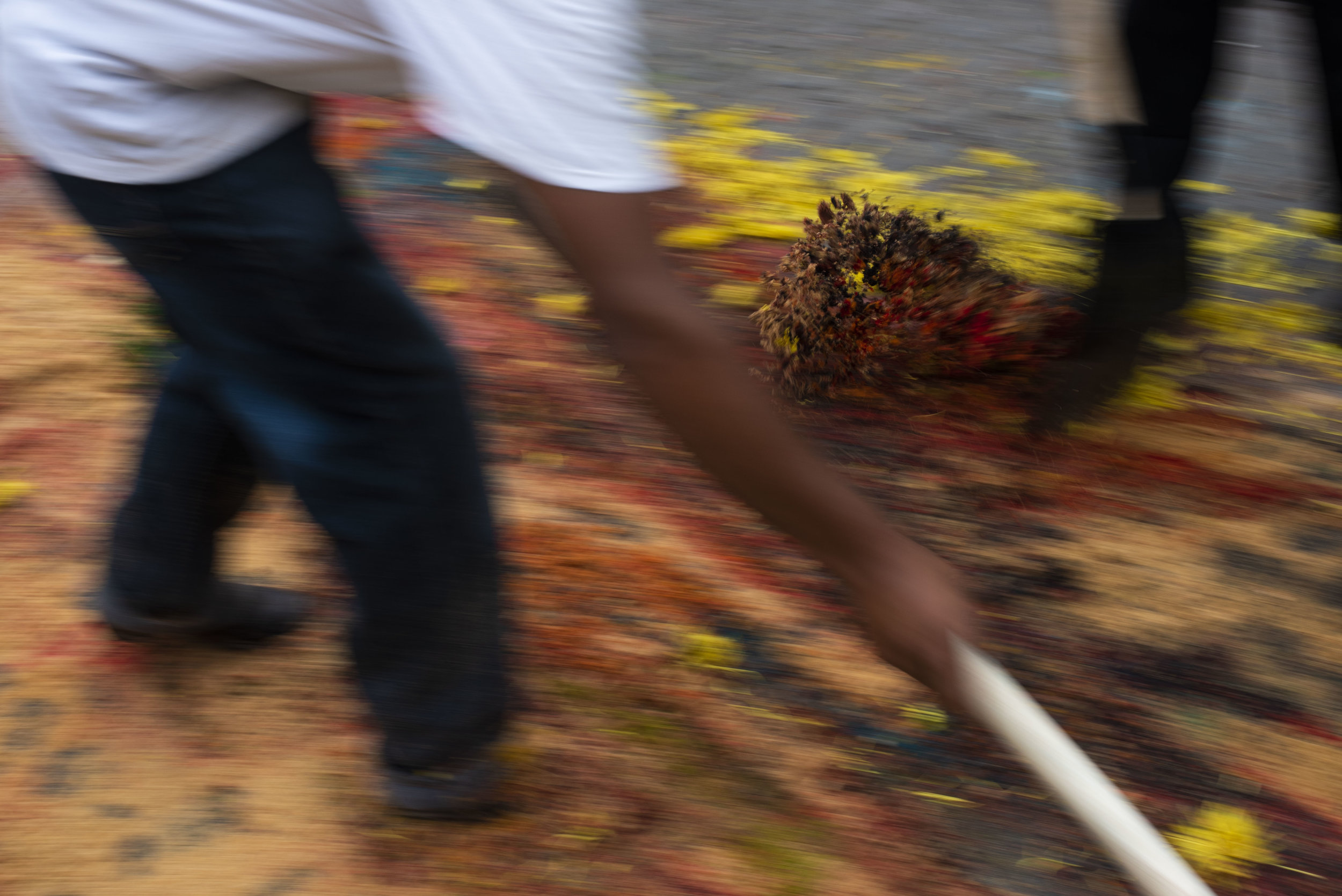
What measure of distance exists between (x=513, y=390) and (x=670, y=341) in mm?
1546

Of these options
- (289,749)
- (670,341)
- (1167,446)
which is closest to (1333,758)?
(1167,446)

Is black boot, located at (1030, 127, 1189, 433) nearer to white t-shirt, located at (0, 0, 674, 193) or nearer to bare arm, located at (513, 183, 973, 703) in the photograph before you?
bare arm, located at (513, 183, 973, 703)

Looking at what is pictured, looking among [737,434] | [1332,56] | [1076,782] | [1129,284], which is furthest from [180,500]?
[1332,56]

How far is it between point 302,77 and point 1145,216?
171cm

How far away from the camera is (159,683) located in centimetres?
200

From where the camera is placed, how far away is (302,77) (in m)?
1.33

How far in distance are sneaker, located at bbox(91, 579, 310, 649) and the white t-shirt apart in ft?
2.51

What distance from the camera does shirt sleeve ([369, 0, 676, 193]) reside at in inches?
41.8

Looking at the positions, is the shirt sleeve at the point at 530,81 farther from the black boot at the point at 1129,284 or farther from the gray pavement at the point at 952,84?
the gray pavement at the point at 952,84

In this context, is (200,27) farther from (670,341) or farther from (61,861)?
(61,861)

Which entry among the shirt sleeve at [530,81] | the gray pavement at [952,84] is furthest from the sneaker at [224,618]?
the gray pavement at [952,84]

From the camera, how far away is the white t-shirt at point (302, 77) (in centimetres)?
107

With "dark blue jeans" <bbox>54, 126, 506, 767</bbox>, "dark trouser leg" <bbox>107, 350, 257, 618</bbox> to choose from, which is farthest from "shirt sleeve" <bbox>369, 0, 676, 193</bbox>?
"dark trouser leg" <bbox>107, 350, 257, 618</bbox>

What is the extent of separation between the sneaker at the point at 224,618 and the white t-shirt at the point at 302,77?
30.1 inches
